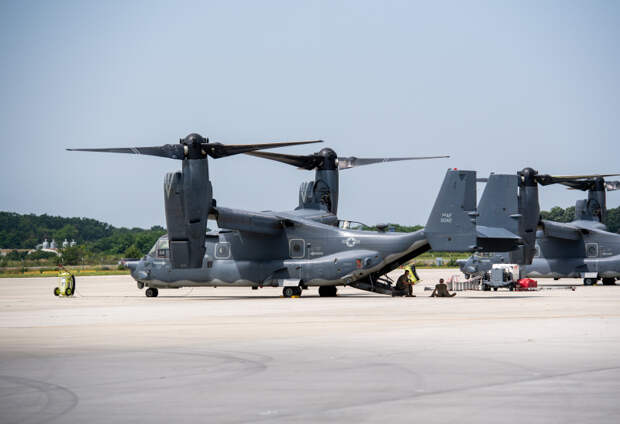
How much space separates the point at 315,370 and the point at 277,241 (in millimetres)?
25976

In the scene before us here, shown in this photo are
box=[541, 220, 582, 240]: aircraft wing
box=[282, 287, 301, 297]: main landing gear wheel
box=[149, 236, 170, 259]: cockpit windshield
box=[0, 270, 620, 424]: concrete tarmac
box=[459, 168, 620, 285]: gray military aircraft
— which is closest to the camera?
box=[0, 270, 620, 424]: concrete tarmac

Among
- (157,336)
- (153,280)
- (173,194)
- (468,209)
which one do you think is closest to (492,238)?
(468,209)

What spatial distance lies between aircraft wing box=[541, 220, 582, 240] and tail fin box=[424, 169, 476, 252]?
46.2ft

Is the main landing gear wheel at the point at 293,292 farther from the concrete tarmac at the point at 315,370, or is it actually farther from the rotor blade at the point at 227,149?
the concrete tarmac at the point at 315,370

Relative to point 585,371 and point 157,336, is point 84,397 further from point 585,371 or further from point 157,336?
point 157,336

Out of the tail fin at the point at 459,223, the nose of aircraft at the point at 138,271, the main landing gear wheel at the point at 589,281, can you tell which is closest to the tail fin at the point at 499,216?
the tail fin at the point at 459,223

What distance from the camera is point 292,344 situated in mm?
15328

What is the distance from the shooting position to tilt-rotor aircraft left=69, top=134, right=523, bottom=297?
3195 cm

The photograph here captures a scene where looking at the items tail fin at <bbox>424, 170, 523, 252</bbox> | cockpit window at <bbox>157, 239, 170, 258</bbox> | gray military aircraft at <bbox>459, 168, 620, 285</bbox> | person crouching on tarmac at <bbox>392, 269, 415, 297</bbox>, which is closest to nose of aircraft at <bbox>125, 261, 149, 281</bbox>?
cockpit window at <bbox>157, 239, 170, 258</bbox>

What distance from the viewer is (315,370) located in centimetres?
1177

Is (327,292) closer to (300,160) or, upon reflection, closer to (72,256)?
(300,160)

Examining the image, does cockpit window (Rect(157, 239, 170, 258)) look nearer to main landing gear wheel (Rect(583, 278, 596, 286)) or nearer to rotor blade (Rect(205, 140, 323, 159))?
rotor blade (Rect(205, 140, 323, 159))

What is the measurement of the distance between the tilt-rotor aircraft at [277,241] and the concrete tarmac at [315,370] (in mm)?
10427

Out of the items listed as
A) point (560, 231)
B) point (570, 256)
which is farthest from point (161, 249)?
point (570, 256)
